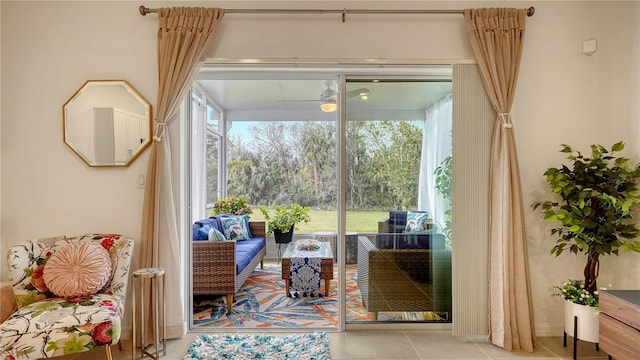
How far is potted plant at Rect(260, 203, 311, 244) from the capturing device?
15.1ft

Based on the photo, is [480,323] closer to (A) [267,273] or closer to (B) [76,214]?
(A) [267,273]

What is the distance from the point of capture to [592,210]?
242 cm

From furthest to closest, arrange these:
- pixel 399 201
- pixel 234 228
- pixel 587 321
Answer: pixel 234 228, pixel 399 201, pixel 587 321

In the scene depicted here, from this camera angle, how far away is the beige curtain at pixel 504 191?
8.30ft

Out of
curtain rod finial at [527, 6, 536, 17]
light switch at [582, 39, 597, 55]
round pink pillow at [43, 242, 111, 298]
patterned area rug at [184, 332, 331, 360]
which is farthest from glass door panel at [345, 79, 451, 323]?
round pink pillow at [43, 242, 111, 298]

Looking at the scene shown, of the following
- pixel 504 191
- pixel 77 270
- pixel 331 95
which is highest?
pixel 331 95

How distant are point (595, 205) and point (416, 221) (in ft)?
4.20

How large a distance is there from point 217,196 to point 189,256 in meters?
1.86

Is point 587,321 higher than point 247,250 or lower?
lower

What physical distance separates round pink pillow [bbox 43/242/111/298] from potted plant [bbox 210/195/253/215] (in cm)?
226

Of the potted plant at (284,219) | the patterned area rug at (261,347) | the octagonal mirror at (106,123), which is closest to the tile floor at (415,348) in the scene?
the patterned area rug at (261,347)

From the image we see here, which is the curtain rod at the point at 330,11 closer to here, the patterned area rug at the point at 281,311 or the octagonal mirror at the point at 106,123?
the octagonal mirror at the point at 106,123

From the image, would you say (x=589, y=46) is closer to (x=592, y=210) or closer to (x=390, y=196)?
(x=592, y=210)

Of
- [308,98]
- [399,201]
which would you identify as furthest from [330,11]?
[399,201]
